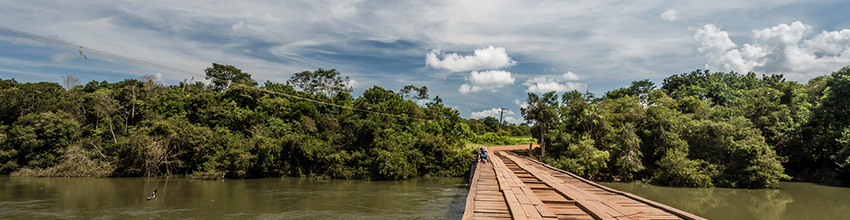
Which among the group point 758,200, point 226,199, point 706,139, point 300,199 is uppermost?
point 706,139

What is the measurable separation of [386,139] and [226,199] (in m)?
12.0

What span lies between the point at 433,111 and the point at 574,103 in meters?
15.3

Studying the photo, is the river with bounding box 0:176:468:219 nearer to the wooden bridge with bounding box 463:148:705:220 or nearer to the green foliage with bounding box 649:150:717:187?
the wooden bridge with bounding box 463:148:705:220

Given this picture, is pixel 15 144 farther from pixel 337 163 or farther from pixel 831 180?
pixel 831 180

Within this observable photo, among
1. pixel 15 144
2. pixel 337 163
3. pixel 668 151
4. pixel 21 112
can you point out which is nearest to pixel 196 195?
Answer: pixel 337 163

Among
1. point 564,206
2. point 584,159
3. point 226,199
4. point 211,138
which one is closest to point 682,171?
point 584,159

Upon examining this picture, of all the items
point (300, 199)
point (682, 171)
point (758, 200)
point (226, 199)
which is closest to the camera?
point (758, 200)

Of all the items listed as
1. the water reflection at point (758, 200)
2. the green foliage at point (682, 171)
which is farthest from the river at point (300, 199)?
the green foliage at point (682, 171)

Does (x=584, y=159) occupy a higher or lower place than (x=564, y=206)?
lower

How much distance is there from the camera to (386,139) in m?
28.2

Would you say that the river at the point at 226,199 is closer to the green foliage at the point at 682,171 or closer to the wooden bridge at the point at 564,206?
the wooden bridge at the point at 564,206

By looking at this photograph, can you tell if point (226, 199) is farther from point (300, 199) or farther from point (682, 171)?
point (682, 171)

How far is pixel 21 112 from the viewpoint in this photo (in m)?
29.2

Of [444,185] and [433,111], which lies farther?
[433,111]
